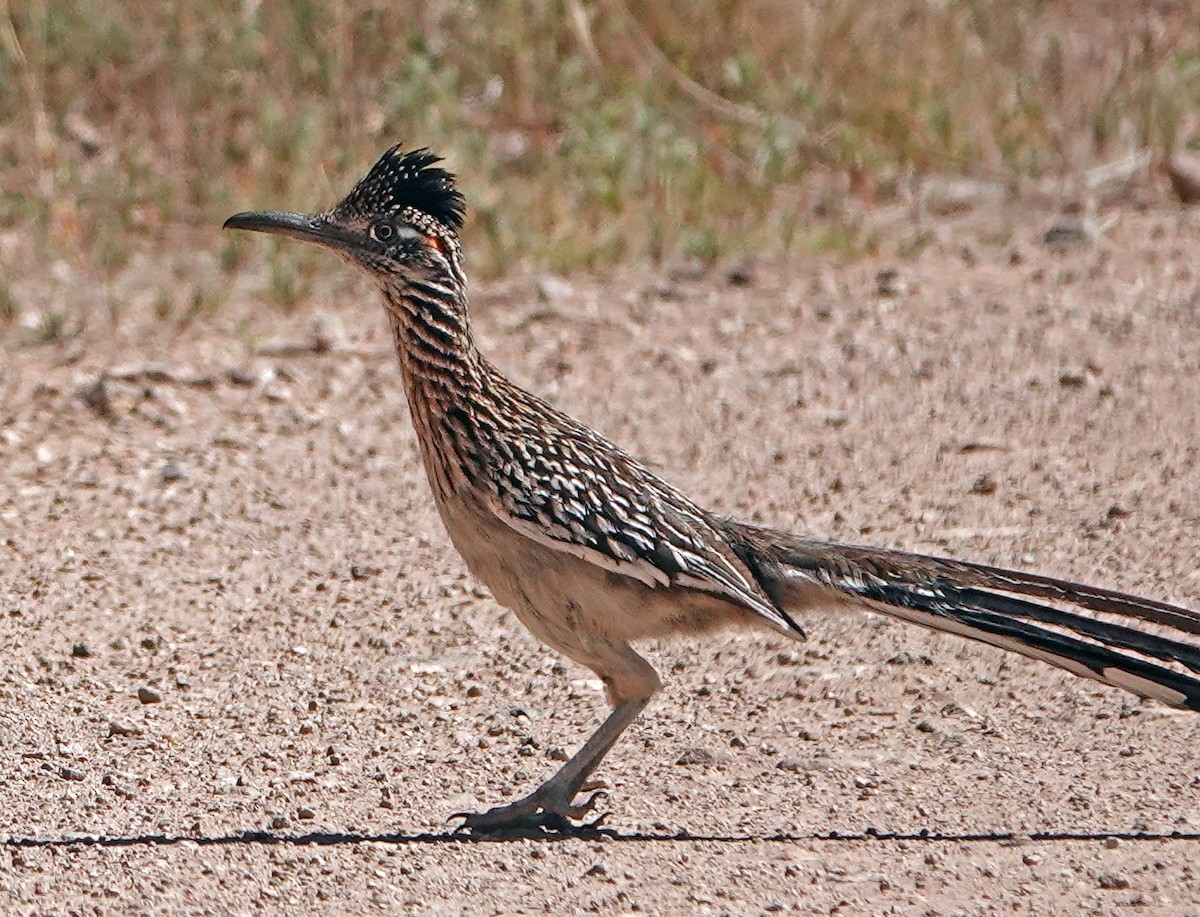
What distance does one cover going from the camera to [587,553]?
5.34 metres

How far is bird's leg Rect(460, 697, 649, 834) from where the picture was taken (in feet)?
17.3

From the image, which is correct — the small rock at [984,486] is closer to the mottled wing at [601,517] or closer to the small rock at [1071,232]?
the mottled wing at [601,517]

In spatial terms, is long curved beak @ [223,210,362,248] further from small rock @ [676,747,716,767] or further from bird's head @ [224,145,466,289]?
small rock @ [676,747,716,767]

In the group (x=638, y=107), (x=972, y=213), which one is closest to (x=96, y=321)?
(x=638, y=107)

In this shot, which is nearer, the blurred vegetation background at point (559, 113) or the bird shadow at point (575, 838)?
the bird shadow at point (575, 838)

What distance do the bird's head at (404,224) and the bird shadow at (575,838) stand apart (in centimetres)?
156

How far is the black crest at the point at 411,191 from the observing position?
5.77 metres

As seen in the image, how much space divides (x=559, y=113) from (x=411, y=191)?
6279 millimetres

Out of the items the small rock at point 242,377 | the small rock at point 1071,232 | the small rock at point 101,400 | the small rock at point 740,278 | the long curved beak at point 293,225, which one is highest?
the small rock at point 1071,232

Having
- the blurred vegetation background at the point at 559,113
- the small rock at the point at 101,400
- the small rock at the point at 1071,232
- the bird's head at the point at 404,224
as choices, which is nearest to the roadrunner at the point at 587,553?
the bird's head at the point at 404,224

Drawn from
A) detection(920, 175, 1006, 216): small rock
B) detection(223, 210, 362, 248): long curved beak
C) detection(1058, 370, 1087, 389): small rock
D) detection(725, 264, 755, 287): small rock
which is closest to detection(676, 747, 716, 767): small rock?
detection(223, 210, 362, 248): long curved beak

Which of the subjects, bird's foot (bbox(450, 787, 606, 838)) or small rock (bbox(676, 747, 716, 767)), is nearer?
bird's foot (bbox(450, 787, 606, 838))

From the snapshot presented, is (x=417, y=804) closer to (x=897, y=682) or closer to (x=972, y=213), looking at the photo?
(x=897, y=682)

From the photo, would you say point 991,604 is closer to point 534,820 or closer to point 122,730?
point 534,820
